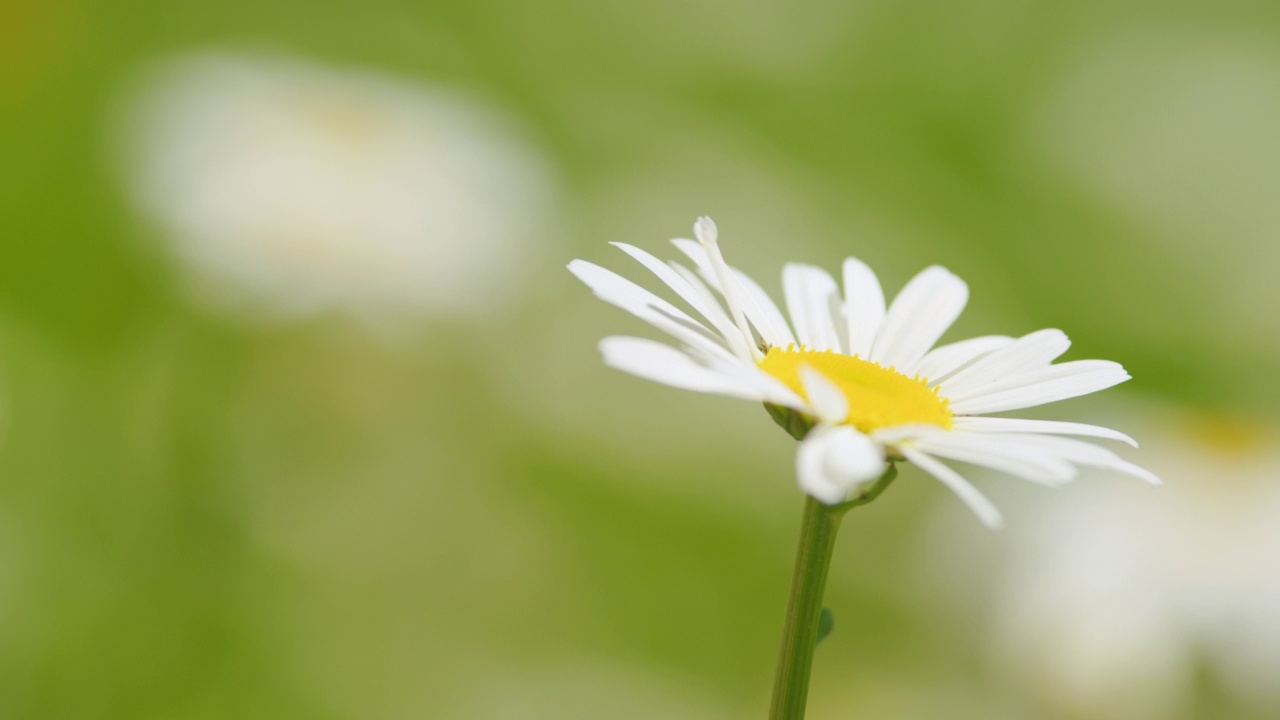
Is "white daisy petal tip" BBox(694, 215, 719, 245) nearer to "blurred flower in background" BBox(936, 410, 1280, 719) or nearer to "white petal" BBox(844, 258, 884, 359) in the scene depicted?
"white petal" BBox(844, 258, 884, 359)

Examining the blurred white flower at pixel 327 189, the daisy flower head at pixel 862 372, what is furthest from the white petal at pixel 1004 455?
the blurred white flower at pixel 327 189

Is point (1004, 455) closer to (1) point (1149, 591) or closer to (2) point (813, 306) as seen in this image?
(2) point (813, 306)

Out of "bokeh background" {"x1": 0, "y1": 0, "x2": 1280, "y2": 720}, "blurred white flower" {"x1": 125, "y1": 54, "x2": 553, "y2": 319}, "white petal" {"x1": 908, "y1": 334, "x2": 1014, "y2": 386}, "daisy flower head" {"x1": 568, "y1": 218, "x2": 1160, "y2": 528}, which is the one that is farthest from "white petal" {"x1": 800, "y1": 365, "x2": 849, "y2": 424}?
"blurred white flower" {"x1": 125, "y1": 54, "x2": 553, "y2": 319}

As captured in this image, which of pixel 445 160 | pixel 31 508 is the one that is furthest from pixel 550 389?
pixel 31 508

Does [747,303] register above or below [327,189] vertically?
below

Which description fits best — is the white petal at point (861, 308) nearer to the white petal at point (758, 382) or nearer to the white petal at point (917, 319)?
the white petal at point (917, 319)

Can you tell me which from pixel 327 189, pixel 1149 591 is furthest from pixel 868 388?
pixel 327 189
